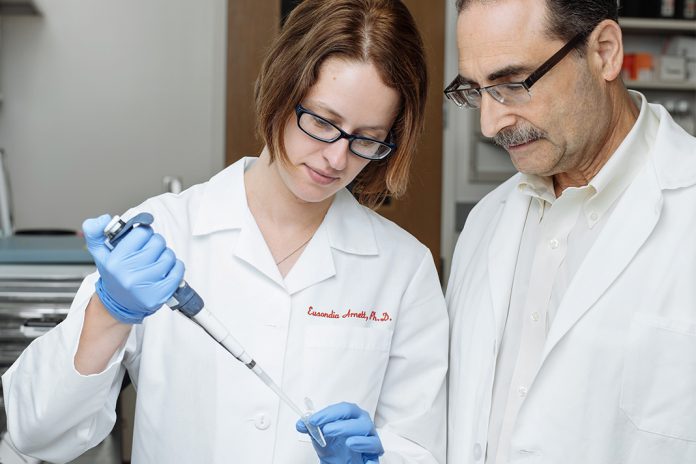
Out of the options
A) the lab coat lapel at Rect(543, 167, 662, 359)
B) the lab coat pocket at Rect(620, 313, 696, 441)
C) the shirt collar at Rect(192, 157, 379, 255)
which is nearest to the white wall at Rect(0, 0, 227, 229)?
the shirt collar at Rect(192, 157, 379, 255)

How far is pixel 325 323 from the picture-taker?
136cm

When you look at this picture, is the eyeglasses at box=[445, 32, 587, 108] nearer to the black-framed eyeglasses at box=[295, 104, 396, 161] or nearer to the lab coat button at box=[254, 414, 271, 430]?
the black-framed eyeglasses at box=[295, 104, 396, 161]

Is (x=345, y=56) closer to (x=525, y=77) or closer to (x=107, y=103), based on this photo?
(x=525, y=77)

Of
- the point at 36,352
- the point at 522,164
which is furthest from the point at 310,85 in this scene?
the point at 36,352

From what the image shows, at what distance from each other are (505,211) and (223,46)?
3112 millimetres

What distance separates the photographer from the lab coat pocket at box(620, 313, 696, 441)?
1221 mm

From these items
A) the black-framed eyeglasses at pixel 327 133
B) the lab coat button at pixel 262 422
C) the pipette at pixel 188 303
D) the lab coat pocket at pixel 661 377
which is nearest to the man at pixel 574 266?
the lab coat pocket at pixel 661 377

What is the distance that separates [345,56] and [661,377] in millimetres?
743

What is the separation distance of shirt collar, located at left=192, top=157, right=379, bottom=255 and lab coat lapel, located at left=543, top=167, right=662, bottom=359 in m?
0.37

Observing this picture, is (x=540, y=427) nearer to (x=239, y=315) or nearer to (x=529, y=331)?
(x=529, y=331)

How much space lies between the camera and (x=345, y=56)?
1.32 m

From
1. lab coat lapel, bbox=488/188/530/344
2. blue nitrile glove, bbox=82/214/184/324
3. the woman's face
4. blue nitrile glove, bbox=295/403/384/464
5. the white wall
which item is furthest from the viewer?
the white wall

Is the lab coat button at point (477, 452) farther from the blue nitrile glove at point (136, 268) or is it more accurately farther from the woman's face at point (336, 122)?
the blue nitrile glove at point (136, 268)

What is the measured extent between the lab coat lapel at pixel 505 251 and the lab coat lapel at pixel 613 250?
0.15 m
